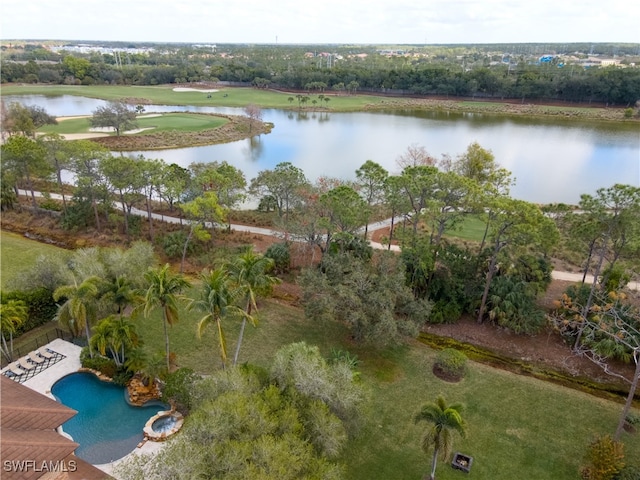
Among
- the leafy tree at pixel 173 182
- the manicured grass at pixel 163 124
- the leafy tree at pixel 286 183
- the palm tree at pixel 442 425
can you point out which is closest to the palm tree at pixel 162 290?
the palm tree at pixel 442 425

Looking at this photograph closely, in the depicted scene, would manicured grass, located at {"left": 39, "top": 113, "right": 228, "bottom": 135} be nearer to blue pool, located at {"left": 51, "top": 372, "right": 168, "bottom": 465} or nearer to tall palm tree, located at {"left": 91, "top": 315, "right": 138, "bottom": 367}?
tall palm tree, located at {"left": 91, "top": 315, "right": 138, "bottom": 367}

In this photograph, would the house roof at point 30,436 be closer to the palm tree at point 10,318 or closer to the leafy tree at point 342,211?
the palm tree at point 10,318

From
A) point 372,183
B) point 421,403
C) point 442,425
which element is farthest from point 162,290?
point 372,183

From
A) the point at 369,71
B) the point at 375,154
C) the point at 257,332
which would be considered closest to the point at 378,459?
the point at 257,332

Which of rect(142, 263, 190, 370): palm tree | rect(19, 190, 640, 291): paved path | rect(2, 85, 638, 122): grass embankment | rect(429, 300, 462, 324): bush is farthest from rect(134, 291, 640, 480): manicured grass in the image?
rect(2, 85, 638, 122): grass embankment

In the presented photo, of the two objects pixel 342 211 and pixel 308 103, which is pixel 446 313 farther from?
pixel 308 103

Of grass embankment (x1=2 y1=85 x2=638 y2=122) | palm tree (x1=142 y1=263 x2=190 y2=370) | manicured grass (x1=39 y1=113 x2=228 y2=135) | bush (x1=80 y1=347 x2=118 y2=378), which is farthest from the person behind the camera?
grass embankment (x1=2 y1=85 x2=638 y2=122)

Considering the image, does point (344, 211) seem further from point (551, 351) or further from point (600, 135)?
point (600, 135)
